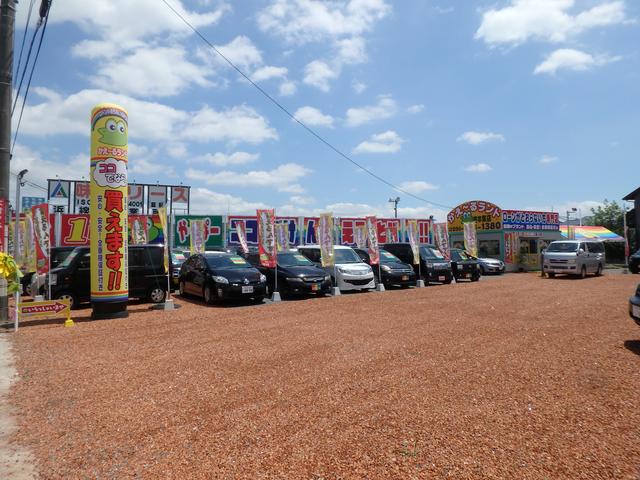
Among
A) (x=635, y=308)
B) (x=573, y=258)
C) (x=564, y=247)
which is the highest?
(x=564, y=247)

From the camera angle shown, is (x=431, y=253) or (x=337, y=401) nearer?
(x=337, y=401)

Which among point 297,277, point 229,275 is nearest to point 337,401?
point 229,275

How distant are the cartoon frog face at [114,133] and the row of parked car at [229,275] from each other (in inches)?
122

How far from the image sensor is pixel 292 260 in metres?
13.5

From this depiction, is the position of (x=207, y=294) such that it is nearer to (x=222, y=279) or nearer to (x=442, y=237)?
(x=222, y=279)

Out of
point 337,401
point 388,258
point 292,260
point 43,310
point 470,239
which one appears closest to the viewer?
point 337,401

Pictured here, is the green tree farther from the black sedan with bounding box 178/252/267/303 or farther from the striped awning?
the black sedan with bounding box 178/252/267/303

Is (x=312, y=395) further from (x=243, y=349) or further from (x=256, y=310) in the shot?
(x=256, y=310)

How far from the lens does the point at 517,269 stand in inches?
1043

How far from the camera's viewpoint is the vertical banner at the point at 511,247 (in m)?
26.4

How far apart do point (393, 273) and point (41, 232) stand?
11168 millimetres

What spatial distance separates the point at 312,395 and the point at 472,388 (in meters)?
1.59

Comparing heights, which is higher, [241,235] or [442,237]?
[241,235]

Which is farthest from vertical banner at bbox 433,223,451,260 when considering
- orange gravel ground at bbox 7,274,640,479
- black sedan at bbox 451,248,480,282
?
orange gravel ground at bbox 7,274,640,479
